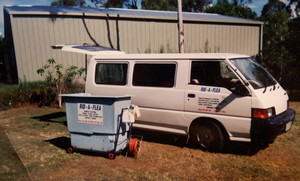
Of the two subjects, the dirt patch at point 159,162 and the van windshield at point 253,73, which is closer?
the dirt patch at point 159,162

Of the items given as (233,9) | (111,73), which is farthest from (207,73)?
(233,9)

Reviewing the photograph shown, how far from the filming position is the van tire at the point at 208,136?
5387mm

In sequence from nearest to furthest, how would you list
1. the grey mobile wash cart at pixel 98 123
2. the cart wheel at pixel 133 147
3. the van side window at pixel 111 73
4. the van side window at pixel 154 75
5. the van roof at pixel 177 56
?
1. the grey mobile wash cart at pixel 98 123
2. the cart wheel at pixel 133 147
3. the van roof at pixel 177 56
4. the van side window at pixel 154 75
5. the van side window at pixel 111 73

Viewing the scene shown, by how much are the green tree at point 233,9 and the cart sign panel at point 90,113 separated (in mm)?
27593

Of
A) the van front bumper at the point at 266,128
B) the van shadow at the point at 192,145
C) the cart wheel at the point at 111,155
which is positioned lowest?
the van shadow at the point at 192,145

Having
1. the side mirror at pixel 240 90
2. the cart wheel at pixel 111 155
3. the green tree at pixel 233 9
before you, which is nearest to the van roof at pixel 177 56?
the side mirror at pixel 240 90

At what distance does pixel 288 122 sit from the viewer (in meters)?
5.38

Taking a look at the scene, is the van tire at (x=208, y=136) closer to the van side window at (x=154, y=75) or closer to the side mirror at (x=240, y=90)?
the side mirror at (x=240, y=90)

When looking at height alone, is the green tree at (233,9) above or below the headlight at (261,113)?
above

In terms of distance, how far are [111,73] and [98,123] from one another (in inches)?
63.9

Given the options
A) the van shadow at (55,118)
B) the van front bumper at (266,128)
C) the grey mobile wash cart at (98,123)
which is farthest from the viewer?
the van shadow at (55,118)

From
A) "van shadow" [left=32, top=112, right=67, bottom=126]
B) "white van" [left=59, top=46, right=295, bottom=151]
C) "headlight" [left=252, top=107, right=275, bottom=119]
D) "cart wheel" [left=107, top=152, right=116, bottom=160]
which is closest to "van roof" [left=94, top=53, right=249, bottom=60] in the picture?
"white van" [left=59, top=46, right=295, bottom=151]

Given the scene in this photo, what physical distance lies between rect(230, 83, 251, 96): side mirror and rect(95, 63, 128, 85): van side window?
2.41 metres

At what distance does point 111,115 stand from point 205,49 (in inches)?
391
